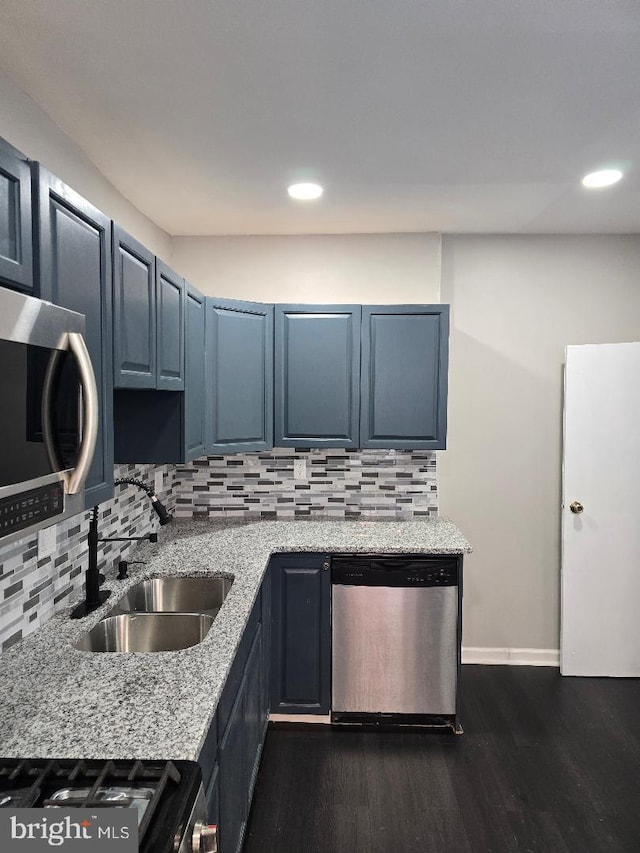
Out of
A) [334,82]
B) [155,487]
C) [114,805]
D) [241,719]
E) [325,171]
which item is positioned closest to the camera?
[114,805]

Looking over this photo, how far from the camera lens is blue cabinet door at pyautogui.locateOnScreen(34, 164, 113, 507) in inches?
49.1

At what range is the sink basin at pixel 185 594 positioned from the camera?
2418 millimetres

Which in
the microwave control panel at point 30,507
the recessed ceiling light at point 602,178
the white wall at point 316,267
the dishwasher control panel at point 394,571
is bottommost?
the dishwasher control panel at point 394,571

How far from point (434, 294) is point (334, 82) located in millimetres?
1814

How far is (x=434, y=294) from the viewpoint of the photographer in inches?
136

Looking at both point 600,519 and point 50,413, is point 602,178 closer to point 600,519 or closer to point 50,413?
point 600,519

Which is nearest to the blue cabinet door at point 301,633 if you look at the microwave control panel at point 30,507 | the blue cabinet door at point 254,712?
the blue cabinet door at point 254,712

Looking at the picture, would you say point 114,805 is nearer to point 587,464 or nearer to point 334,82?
point 334,82

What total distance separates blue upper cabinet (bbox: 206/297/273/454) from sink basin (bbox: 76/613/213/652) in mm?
965

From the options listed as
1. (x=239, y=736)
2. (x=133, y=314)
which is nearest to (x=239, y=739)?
(x=239, y=736)

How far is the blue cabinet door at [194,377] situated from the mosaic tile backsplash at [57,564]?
396 mm

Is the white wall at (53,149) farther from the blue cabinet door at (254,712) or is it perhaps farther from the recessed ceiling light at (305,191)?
the blue cabinet door at (254,712)

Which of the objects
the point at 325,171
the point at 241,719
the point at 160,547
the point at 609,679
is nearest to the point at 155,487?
the point at 160,547

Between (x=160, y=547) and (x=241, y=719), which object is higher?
(x=160, y=547)
